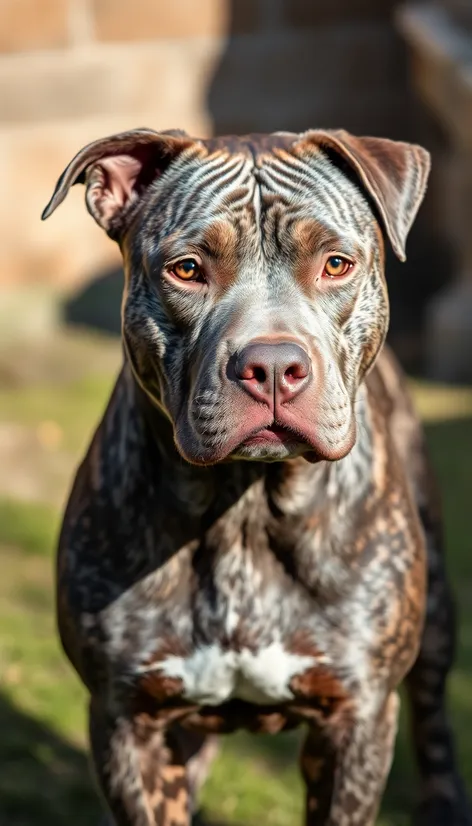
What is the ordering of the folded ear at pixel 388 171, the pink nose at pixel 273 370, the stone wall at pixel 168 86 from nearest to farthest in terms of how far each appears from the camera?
1. the pink nose at pixel 273 370
2. the folded ear at pixel 388 171
3. the stone wall at pixel 168 86

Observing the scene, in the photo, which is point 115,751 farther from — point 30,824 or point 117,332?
point 117,332

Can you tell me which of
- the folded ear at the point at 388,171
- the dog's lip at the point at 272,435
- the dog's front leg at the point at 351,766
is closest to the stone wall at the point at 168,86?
the folded ear at the point at 388,171

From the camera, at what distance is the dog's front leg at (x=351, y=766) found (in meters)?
3.28

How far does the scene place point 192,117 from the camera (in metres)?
8.54

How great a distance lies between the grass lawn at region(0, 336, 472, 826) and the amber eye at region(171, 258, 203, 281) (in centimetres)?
184

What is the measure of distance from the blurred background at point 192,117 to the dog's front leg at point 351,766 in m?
3.90

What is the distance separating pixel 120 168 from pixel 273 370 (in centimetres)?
80

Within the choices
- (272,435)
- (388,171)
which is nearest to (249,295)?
(272,435)

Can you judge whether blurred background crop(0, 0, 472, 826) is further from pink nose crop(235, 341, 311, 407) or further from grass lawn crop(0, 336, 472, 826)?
pink nose crop(235, 341, 311, 407)

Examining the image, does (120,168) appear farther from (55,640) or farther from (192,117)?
(192,117)

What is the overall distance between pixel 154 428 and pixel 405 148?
2.81 feet

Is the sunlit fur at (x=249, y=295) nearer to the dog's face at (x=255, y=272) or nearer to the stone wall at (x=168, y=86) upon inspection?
the dog's face at (x=255, y=272)

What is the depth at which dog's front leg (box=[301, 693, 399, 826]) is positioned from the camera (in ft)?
10.8

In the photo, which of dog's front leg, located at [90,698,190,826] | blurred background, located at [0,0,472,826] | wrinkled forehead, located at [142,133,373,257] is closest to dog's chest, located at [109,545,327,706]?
dog's front leg, located at [90,698,190,826]
